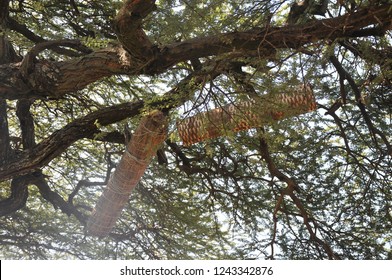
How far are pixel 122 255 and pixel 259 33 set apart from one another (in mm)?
2749

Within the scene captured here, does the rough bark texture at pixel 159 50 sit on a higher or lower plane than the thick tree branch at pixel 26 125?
lower

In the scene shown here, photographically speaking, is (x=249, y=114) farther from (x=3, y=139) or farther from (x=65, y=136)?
(x=3, y=139)

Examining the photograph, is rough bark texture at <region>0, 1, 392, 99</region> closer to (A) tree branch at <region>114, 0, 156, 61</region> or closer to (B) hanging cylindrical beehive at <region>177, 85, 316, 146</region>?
(A) tree branch at <region>114, 0, 156, 61</region>

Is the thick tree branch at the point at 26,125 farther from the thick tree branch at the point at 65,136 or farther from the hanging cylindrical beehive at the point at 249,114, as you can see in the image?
the hanging cylindrical beehive at the point at 249,114

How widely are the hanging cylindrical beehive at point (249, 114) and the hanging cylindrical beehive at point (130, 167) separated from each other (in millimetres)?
151

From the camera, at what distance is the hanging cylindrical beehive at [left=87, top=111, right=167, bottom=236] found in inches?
101

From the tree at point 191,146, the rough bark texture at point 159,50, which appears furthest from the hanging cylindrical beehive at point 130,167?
the rough bark texture at point 159,50

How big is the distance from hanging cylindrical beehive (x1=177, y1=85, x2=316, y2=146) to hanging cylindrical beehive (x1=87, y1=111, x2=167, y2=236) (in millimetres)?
151

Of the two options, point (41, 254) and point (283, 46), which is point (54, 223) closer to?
point (41, 254)

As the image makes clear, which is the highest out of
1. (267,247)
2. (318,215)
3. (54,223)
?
(54,223)

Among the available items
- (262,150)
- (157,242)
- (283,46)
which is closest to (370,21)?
(283,46)

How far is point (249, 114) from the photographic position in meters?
2.37

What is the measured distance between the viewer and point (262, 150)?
3.41 meters

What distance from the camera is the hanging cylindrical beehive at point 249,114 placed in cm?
223
